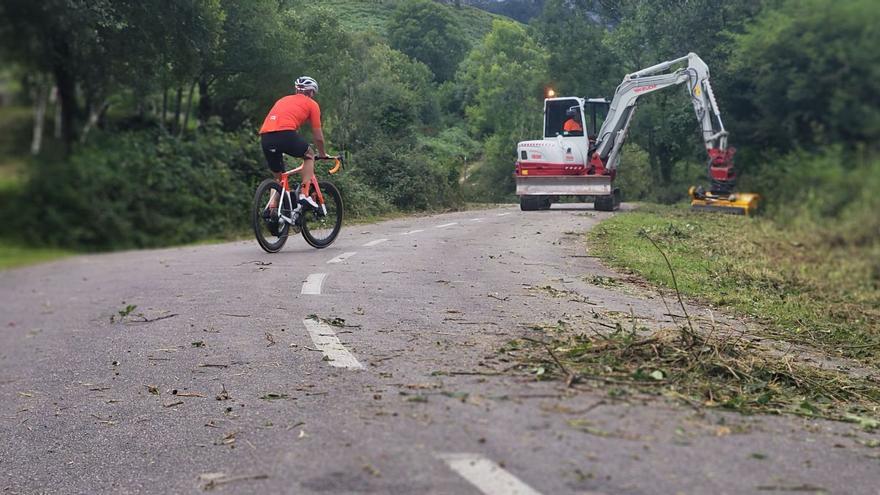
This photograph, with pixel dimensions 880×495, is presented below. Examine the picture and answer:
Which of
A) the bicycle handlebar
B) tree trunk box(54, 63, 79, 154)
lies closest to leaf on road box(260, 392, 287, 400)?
tree trunk box(54, 63, 79, 154)

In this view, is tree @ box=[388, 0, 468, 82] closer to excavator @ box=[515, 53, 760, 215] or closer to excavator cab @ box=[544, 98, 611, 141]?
excavator @ box=[515, 53, 760, 215]

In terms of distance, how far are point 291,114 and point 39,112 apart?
6.25m

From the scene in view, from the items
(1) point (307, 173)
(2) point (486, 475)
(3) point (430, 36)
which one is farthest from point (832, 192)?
(3) point (430, 36)

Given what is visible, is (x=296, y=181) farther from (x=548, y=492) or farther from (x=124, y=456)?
(x=548, y=492)

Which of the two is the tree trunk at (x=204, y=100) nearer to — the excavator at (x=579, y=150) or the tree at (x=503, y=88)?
the tree at (x=503, y=88)

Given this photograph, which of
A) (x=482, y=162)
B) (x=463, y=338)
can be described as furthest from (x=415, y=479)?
(x=482, y=162)

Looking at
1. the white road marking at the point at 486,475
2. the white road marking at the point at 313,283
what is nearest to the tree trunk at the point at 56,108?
the white road marking at the point at 486,475

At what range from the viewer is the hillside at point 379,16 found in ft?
33.1

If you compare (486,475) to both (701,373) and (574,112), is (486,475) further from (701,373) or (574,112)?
(574,112)

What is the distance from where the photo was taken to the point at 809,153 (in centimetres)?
211

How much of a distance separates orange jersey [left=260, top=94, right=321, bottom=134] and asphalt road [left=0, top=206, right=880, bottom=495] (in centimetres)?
230

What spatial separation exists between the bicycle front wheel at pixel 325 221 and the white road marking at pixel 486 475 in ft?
25.8

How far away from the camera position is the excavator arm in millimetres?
3826

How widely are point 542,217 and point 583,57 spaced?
509cm
